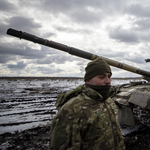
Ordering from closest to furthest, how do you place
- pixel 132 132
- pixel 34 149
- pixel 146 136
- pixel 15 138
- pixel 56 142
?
pixel 56 142
pixel 34 149
pixel 15 138
pixel 146 136
pixel 132 132

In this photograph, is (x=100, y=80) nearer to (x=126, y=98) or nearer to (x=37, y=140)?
(x=37, y=140)

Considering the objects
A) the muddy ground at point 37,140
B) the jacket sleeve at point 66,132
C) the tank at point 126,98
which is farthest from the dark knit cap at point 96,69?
the tank at point 126,98

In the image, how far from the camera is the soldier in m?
1.47

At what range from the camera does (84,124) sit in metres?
1.55

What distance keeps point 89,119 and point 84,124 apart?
8 cm

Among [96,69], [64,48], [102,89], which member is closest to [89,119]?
[102,89]

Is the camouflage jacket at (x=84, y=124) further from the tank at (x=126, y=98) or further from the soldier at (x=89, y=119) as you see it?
the tank at (x=126, y=98)

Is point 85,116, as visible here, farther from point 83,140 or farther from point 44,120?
point 44,120

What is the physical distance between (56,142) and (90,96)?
24.1 inches

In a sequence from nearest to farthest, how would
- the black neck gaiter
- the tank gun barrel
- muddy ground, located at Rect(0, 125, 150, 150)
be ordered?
1. the black neck gaiter
2. muddy ground, located at Rect(0, 125, 150, 150)
3. the tank gun barrel

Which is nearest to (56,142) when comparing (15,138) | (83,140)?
(83,140)

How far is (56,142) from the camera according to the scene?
56.8 inches

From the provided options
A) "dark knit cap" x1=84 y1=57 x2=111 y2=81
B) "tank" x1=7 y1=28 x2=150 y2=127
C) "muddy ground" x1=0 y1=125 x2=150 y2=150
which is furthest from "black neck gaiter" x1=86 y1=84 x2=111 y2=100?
"tank" x1=7 y1=28 x2=150 y2=127

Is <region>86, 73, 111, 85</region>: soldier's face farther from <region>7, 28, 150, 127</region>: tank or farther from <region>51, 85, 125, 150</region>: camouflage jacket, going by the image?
<region>7, 28, 150, 127</region>: tank
